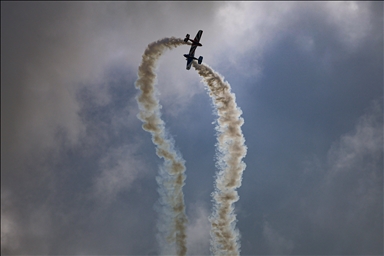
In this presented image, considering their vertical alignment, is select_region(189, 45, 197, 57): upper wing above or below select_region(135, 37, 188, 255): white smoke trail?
above

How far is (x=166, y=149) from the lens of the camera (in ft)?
190

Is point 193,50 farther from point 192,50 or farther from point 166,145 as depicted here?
point 166,145

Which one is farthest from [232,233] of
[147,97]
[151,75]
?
[151,75]

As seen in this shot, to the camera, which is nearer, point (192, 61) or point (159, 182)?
point (159, 182)

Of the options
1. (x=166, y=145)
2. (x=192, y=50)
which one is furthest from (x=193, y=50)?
(x=166, y=145)

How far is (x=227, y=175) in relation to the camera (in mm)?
58094

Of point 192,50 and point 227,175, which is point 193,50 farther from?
point 227,175

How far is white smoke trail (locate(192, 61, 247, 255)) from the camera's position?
5728 cm

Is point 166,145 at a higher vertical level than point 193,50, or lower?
lower

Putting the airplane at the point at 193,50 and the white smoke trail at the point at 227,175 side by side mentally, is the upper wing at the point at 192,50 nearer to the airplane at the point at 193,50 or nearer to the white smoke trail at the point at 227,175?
the airplane at the point at 193,50

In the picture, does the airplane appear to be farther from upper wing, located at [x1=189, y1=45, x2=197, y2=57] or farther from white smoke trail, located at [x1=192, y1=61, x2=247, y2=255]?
white smoke trail, located at [x1=192, y1=61, x2=247, y2=255]

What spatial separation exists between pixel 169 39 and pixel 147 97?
1392cm

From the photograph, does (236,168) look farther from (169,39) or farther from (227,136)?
(169,39)

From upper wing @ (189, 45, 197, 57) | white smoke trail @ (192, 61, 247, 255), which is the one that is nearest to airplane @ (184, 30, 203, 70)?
upper wing @ (189, 45, 197, 57)
